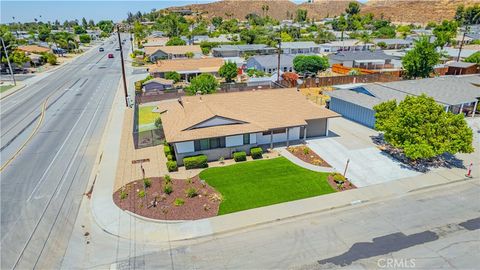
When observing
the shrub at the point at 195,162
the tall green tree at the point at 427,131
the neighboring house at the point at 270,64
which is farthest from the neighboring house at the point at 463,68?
the shrub at the point at 195,162

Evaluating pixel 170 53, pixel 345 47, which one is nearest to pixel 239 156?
pixel 170 53

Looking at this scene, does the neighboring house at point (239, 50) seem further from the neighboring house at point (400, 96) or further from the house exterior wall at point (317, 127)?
the house exterior wall at point (317, 127)

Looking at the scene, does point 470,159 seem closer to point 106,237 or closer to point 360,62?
point 106,237

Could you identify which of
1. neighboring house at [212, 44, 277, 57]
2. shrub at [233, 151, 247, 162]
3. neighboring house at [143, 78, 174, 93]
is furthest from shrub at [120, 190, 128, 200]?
neighboring house at [212, 44, 277, 57]

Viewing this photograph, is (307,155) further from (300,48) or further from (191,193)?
(300,48)

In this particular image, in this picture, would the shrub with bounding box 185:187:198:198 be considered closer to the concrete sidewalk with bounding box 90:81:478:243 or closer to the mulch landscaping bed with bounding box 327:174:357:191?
the concrete sidewalk with bounding box 90:81:478:243
